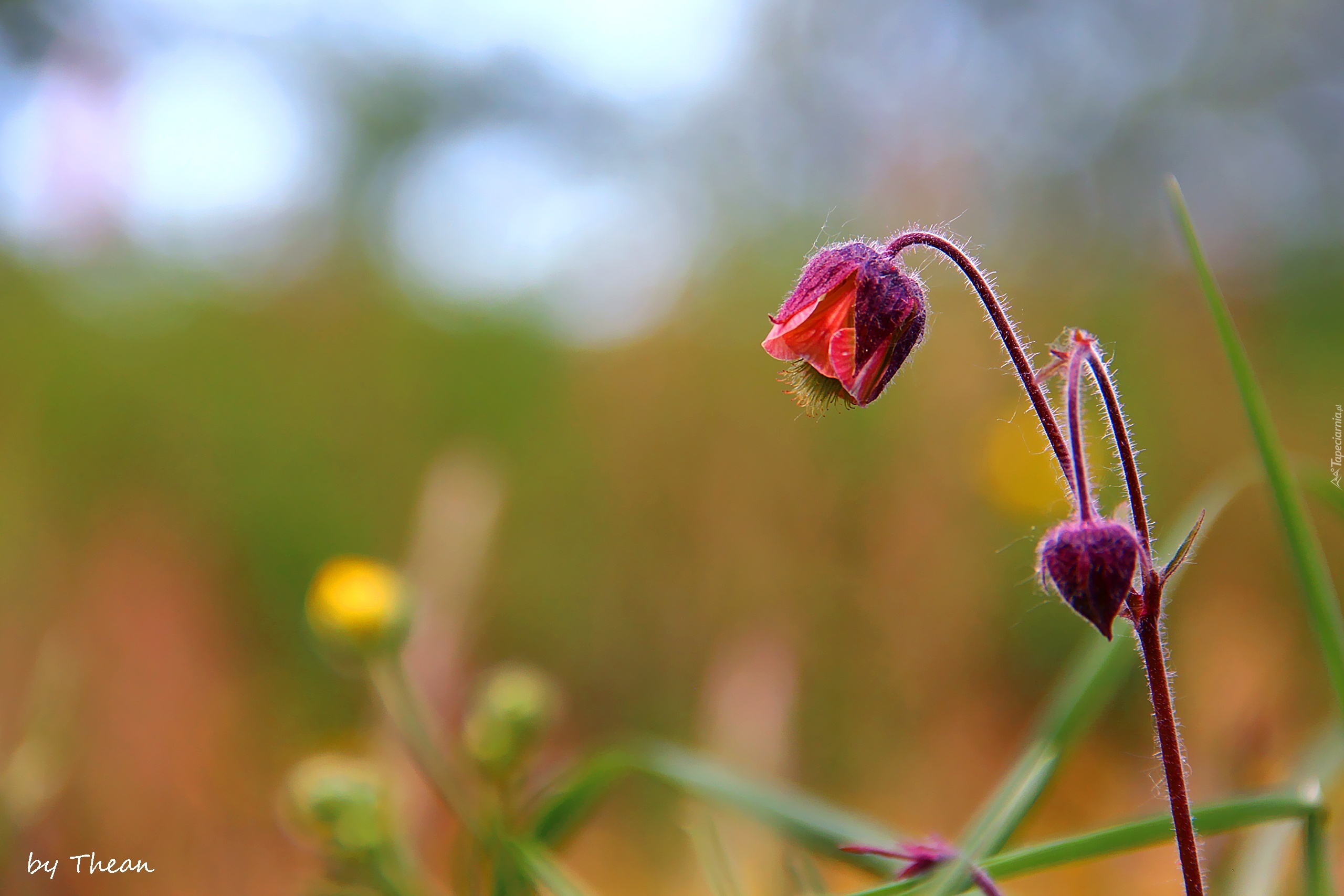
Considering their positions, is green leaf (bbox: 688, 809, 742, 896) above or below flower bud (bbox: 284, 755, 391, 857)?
below

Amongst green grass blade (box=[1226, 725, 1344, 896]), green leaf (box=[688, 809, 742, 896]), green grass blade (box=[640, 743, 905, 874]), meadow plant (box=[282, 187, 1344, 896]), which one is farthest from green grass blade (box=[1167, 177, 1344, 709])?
green leaf (box=[688, 809, 742, 896])

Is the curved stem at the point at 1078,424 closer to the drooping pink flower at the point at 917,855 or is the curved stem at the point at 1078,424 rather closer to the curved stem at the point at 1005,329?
the curved stem at the point at 1005,329

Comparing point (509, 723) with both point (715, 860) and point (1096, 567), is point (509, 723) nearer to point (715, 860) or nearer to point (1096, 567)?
point (715, 860)

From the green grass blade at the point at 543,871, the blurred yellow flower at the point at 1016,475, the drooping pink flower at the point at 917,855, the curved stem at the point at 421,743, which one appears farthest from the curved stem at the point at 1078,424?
the blurred yellow flower at the point at 1016,475

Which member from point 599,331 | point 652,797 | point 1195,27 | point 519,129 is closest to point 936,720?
point 652,797

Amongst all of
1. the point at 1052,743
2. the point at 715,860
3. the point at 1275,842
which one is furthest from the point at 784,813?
the point at 1275,842

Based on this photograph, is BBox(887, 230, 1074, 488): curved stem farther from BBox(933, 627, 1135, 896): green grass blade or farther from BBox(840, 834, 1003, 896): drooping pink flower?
BBox(840, 834, 1003, 896): drooping pink flower
